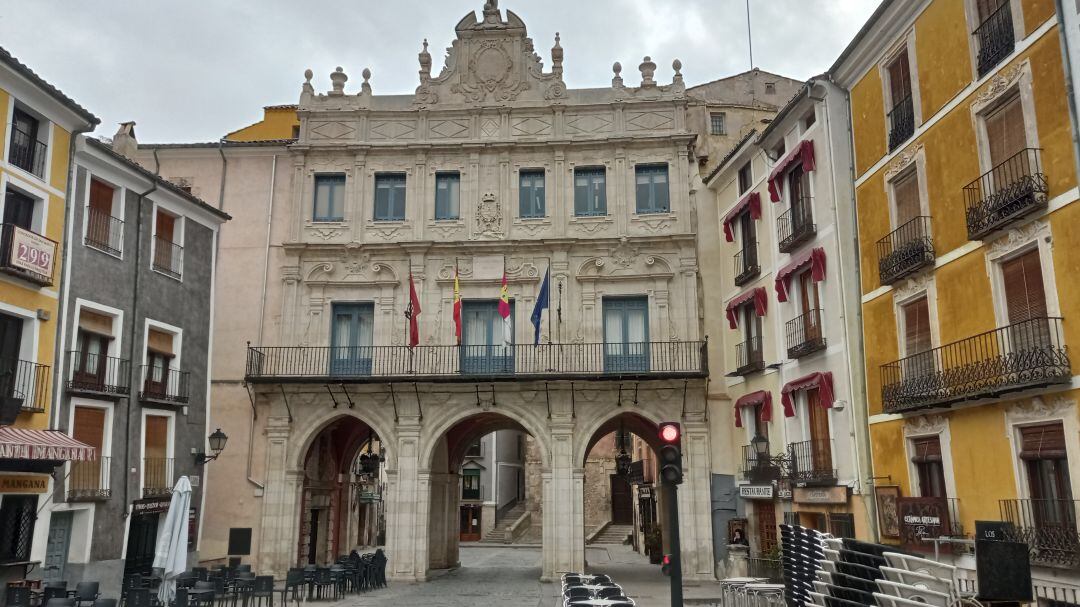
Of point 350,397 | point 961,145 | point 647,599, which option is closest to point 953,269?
point 961,145

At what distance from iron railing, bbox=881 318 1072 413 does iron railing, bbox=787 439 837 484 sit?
252 centimetres

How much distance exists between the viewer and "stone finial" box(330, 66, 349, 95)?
87.8 feet

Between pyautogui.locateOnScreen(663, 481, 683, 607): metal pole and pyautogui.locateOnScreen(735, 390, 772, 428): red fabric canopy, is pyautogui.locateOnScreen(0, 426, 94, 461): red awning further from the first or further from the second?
pyautogui.locateOnScreen(735, 390, 772, 428): red fabric canopy

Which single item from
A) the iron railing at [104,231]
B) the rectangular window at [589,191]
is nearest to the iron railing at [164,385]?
the iron railing at [104,231]

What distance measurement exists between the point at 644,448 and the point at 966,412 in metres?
28.3

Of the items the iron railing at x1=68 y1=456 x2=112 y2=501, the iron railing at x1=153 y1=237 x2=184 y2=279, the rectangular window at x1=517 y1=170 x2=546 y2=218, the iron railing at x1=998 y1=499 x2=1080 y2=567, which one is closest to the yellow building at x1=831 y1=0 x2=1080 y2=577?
the iron railing at x1=998 y1=499 x2=1080 y2=567

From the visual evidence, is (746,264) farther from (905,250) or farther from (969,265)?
(969,265)

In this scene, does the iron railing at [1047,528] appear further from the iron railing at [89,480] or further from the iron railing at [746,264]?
the iron railing at [89,480]

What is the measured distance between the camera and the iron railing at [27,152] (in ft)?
55.3

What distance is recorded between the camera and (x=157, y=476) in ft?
67.8

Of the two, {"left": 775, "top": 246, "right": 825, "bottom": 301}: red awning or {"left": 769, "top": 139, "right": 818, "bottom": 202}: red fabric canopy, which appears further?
{"left": 769, "top": 139, "right": 818, "bottom": 202}: red fabric canopy

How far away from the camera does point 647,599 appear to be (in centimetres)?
1995

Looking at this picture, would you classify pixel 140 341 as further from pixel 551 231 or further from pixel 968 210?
pixel 968 210

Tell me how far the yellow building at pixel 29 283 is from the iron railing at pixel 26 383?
0.02m
